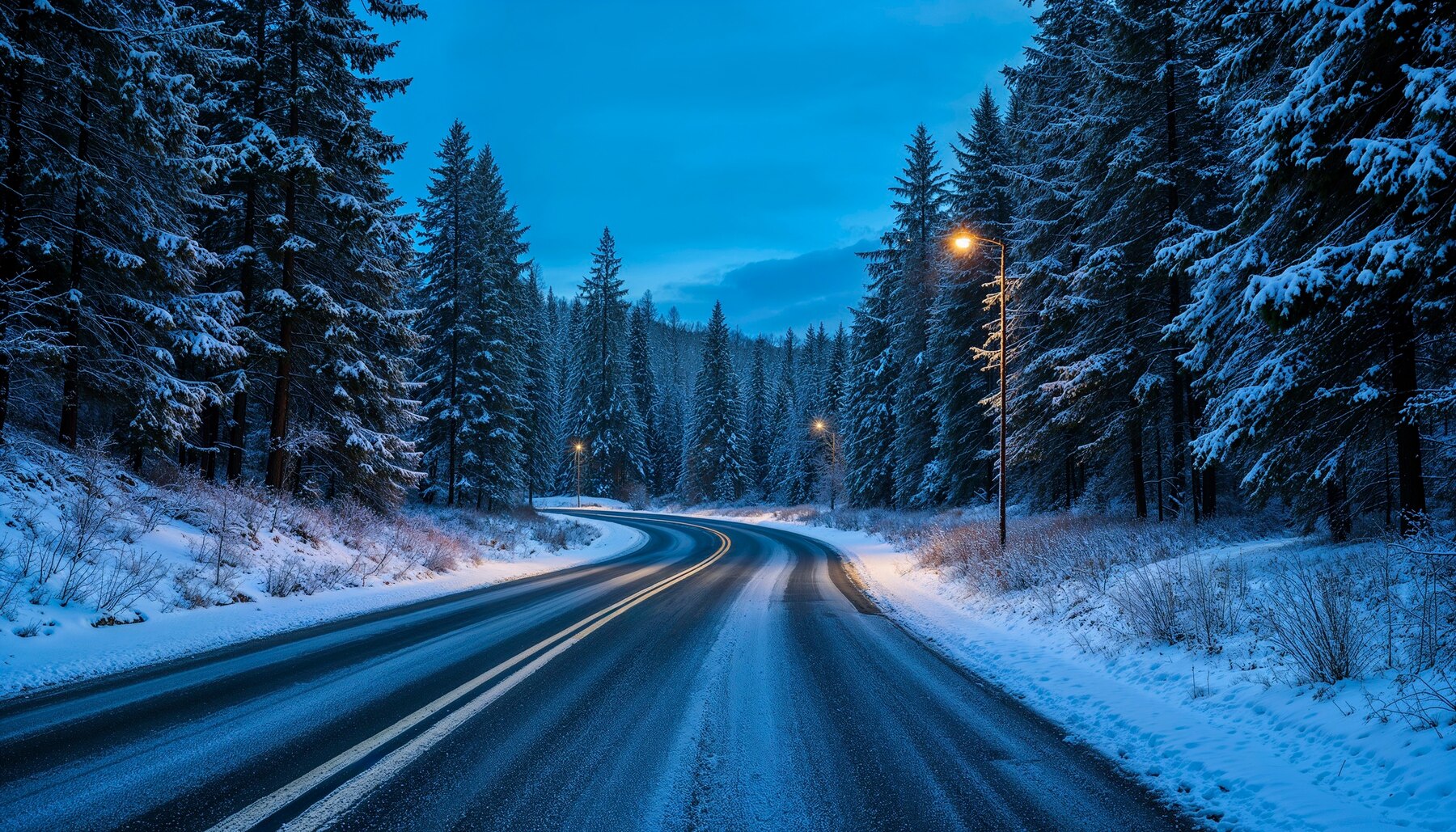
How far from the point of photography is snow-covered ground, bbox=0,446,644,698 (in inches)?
232

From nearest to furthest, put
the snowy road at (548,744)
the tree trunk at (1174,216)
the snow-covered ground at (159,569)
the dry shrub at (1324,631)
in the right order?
the snowy road at (548,744), the dry shrub at (1324,631), the snow-covered ground at (159,569), the tree trunk at (1174,216)

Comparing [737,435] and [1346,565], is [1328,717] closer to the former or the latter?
[1346,565]

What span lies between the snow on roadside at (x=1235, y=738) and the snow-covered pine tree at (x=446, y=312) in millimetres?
25843

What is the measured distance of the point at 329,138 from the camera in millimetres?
14672

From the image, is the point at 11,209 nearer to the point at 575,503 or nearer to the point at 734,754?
the point at 734,754

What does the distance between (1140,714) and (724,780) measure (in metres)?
3.50

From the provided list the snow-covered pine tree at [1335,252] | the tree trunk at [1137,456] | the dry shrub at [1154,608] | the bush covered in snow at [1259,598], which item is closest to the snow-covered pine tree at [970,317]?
the tree trunk at [1137,456]

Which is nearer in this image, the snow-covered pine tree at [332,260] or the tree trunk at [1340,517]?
the tree trunk at [1340,517]

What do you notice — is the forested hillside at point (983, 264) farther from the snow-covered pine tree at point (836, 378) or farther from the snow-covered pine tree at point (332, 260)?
the snow-covered pine tree at point (836, 378)

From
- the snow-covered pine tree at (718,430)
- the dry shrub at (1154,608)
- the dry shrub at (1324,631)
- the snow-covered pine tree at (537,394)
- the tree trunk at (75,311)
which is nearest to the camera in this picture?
the dry shrub at (1324,631)

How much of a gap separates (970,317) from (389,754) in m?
26.0

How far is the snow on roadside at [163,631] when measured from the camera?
16.7 ft

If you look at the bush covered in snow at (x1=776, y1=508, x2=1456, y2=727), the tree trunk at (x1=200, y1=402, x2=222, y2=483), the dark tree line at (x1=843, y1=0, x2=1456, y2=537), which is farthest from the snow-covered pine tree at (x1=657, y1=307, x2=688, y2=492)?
the bush covered in snow at (x1=776, y1=508, x2=1456, y2=727)

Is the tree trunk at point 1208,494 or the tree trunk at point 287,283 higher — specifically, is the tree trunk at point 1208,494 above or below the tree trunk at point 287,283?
below
